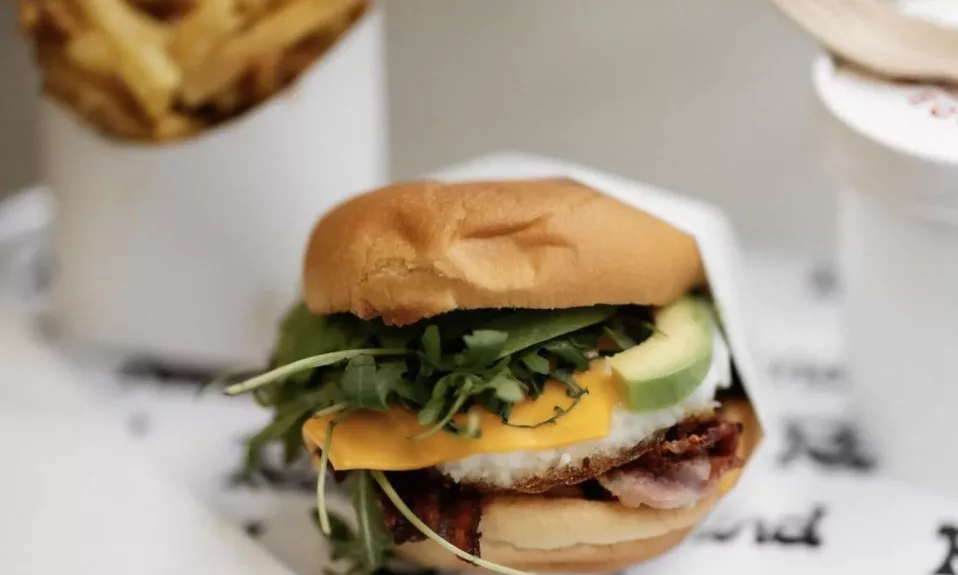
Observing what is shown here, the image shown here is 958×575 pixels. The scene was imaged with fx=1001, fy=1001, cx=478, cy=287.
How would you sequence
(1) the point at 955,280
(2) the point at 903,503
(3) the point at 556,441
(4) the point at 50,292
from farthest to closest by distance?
(4) the point at 50,292, (2) the point at 903,503, (1) the point at 955,280, (3) the point at 556,441

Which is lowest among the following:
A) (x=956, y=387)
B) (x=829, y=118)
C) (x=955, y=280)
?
(x=956, y=387)

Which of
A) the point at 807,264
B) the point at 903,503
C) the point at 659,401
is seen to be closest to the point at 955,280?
the point at 903,503

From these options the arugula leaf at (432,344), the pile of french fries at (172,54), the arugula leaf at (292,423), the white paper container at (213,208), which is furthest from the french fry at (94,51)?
the arugula leaf at (432,344)

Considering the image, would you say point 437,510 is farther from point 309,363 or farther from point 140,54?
point 140,54

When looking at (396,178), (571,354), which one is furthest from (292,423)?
(396,178)

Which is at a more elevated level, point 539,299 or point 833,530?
point 539,299

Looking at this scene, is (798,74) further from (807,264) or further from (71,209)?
(71,209)

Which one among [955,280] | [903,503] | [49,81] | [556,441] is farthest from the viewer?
[49,81]

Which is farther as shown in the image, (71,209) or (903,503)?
(71,209)
